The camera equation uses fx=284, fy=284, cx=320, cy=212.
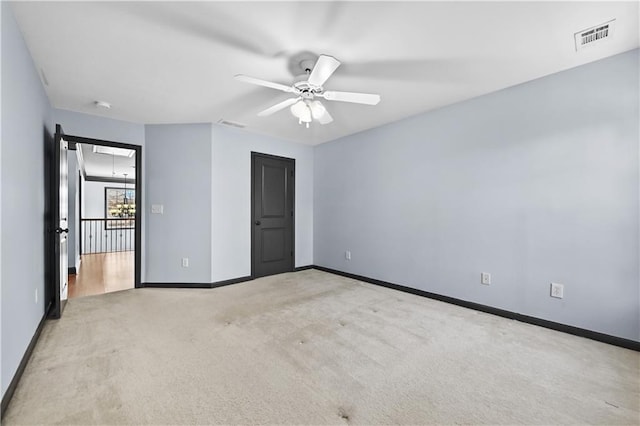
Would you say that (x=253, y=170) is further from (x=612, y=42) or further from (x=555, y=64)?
(x=612, y=42)

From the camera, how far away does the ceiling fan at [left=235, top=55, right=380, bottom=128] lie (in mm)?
2055

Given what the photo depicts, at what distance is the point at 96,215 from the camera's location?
9742mm

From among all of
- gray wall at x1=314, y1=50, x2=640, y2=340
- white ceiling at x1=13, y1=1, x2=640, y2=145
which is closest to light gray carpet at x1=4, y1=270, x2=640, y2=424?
Answer: gray wall at x1=314, y1=50, x2=640, y2=340

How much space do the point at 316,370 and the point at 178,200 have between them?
3220 mm

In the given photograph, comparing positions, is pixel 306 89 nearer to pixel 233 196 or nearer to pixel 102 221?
pixel 233 196

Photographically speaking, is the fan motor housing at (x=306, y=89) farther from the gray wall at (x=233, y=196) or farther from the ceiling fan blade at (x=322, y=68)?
the gray wall at (x=233, y=196)

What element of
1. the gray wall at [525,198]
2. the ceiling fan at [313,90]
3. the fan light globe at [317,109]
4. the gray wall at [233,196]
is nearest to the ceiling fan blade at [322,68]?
the ceiling fan at [313,90]

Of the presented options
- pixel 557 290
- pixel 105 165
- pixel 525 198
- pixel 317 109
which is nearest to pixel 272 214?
pixel 317 109

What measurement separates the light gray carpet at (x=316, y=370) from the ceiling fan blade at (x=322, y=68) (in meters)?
2.11

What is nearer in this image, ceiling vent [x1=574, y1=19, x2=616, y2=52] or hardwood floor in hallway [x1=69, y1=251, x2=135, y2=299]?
ceiling vent [x1=574, y1=19, x2=616, y2=52]

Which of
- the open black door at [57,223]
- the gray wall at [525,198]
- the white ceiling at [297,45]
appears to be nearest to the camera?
the white ceiling at [297,45]

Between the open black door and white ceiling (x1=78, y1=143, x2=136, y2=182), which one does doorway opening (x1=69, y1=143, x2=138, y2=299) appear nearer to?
white ceiling (x1=78, y1=143, x2=136, y2=182)

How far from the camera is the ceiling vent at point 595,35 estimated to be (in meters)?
2.01

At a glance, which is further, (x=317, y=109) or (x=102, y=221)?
(x=102, y=221)
